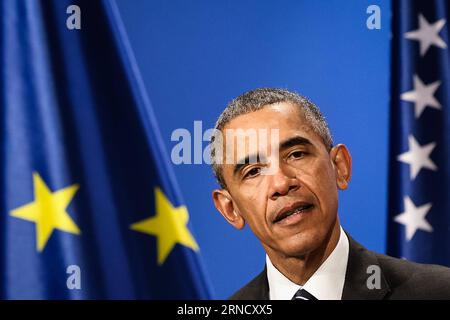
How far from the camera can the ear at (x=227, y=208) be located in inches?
69.7

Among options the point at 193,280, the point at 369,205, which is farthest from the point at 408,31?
the point at 193,280

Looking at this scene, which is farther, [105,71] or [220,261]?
[105,71]

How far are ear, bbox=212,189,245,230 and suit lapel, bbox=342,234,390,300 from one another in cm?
32

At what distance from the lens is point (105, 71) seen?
6.59ft

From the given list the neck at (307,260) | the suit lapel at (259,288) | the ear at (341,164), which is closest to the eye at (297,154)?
the ear at (341,164)

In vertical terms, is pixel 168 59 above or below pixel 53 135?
above

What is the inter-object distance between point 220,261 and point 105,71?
702mm

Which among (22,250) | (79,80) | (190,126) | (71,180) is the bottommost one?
(22,250)

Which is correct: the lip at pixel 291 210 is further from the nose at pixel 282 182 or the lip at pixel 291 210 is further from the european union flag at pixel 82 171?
the european union flag at pixel 82 171

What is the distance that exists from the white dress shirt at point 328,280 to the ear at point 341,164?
0.46 ft

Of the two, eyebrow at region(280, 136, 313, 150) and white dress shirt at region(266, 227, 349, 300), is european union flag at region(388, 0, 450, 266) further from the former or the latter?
eyebrow at region(280, 136, 313, 150)

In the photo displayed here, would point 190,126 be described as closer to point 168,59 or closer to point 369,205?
point 168,59

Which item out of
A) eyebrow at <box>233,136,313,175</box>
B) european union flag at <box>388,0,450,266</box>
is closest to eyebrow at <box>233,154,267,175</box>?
eyebrow at <box>233,136,313,175</box>

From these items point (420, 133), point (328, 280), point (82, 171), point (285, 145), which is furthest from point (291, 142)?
point (82, 171)
